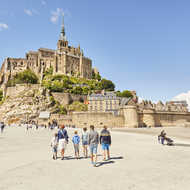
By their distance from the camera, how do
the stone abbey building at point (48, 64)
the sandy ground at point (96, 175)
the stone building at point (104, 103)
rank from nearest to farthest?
1. the sandy ground at point (96, 175)
2. the stone building at point (104, 103)
3. the stone abbey building at point (48, 64)

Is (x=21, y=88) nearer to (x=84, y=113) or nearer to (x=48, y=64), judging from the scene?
(x=84, y=113)

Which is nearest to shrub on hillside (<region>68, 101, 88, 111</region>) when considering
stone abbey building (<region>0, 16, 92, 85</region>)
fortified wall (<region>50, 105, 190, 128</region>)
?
fortified wall (<region>50, 105, 190, 128</region>)

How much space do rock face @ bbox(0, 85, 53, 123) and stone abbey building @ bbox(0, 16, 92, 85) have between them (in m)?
23.7

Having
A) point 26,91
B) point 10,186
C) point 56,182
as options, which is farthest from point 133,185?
point 26,91

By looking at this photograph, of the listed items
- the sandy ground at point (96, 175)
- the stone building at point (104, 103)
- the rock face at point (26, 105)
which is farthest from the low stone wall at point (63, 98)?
the sandy ground at point (96, 175)

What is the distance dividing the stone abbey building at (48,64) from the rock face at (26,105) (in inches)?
934

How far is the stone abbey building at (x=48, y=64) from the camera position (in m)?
81.9

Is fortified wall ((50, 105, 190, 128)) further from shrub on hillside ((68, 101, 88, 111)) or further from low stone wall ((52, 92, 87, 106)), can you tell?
low stone wall ((52, 92, 87, 106))

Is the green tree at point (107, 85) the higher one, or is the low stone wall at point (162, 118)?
the green tree at point (107, 85)

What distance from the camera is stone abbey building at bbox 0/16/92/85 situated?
269ft

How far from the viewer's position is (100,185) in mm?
5363

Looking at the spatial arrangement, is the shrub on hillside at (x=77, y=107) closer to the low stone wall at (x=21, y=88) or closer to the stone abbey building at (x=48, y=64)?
the low stone wall at (x=21, y=88)

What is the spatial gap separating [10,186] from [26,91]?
2282 inches

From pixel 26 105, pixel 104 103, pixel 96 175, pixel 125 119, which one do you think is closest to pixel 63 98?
pixel 26 105
